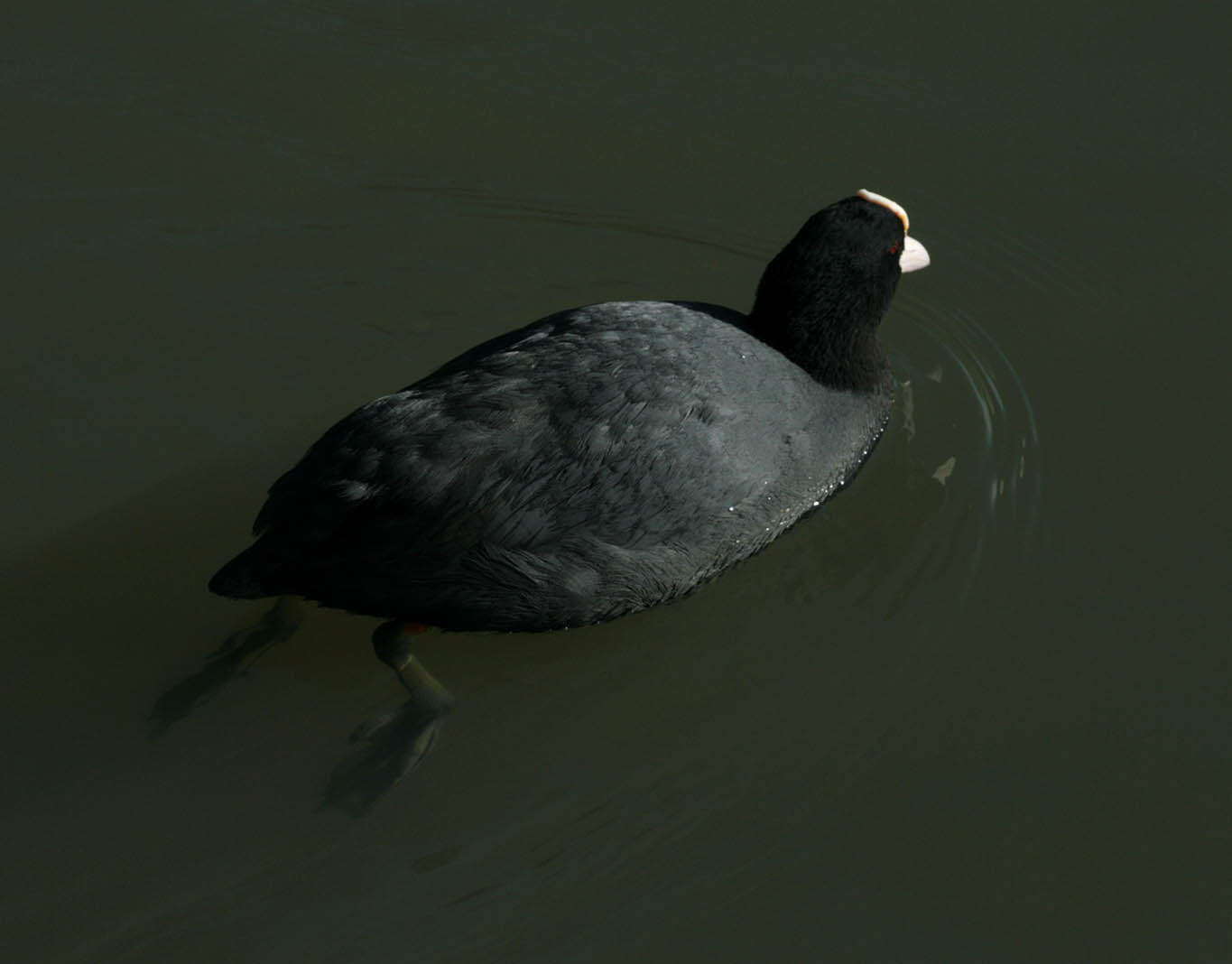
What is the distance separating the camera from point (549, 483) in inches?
176

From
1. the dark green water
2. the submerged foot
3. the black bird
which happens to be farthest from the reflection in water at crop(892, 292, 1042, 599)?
the submerged foot

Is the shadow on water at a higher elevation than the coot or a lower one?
lower

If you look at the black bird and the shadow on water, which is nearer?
the black bird

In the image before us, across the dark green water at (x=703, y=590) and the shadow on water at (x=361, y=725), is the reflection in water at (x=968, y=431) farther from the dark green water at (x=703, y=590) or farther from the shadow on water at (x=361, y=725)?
the shadow on water at (x=361, y=725)

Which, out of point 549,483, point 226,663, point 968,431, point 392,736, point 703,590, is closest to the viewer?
point 549,483

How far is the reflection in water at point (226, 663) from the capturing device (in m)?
4.75

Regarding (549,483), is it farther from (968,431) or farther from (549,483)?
(968,431)

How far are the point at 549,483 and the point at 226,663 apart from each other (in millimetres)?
1247

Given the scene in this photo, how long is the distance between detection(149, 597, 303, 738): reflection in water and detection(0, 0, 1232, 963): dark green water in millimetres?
45

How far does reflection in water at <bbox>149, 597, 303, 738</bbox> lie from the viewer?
15.6 feet

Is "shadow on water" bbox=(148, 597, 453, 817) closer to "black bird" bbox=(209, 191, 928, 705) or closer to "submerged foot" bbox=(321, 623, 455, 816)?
"submerged foot" bbox=(321, 623, 455, 816)

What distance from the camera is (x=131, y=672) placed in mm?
4852

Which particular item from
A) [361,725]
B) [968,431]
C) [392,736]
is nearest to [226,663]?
[361,725]

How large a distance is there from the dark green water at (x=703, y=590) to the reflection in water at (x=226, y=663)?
4 cm
